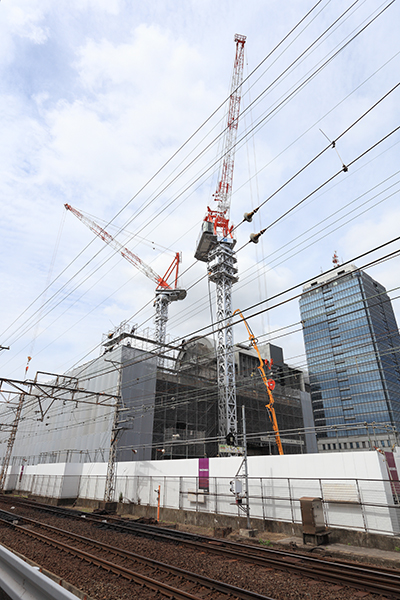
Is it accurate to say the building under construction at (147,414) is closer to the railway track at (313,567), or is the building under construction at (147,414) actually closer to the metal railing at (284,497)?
the metal railing at (284,497)

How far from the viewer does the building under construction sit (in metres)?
37.1

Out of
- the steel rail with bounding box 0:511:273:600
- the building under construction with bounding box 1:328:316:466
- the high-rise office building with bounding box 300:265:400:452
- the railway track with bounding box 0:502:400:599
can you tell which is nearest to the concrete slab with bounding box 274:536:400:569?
the railway track with bounding box 0:502:400:599

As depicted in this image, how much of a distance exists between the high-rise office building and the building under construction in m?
79.8

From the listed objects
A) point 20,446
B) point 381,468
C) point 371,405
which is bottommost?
point 381,468

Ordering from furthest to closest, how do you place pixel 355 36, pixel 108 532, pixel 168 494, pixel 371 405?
pixel 371 405 < pixel 168 494 < pixel 108 532 < pixel 355 36

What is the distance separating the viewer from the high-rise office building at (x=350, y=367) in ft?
411

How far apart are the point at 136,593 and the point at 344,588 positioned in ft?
17.6

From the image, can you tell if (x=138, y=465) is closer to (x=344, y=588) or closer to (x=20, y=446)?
(x=344, y=588)

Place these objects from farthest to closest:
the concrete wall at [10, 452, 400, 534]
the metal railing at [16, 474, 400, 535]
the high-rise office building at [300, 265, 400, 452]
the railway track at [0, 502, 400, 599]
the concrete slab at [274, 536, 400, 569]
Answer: the high-rise office building at [300, 265, 400, 452]
the concrete wall at [10, 452, 400, 534]
the metal railing at [16, 474, 400, 535]
the concrete slab at [274, 536, 400, 569]
the railway track at [0, 502, 400, 599]

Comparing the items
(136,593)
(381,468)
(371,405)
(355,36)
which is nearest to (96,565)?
(136,593)

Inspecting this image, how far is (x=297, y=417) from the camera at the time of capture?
198ft

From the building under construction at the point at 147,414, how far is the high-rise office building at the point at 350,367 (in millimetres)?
79771

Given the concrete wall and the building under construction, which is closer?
the concrete wall

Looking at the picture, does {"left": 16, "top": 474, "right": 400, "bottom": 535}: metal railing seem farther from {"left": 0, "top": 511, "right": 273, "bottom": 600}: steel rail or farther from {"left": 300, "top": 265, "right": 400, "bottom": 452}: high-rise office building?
{"left": 300, "top": 265, "right": 400, "bottom": 452}: high-rise office building
